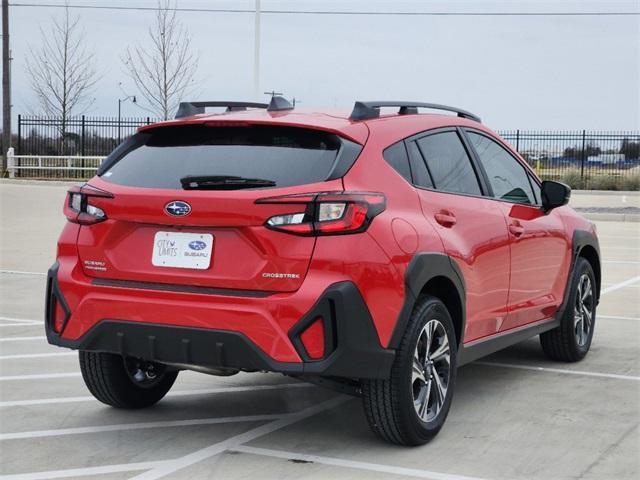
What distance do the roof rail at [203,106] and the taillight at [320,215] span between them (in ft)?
3.86

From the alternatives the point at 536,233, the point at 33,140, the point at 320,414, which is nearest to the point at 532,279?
the point at 536,233

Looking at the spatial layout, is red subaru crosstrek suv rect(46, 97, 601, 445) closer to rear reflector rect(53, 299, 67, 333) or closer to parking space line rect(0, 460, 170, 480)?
rear reflector rect(53, 299, 67, 333)

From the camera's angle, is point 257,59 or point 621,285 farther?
point 257,59

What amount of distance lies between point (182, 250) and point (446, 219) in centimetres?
149

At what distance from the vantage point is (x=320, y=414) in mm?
6184

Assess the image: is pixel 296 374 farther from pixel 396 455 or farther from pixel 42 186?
pixel 42 186

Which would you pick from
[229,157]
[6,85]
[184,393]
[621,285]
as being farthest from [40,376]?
[6,85]

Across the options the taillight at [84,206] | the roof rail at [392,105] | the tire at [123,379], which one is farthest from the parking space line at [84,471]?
the roof rail at [392,105]

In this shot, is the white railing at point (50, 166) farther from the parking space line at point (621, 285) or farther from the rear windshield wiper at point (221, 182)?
the rear windshield wiper at point (221, 182)

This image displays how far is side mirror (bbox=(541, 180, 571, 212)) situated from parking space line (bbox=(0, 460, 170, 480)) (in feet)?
11.0

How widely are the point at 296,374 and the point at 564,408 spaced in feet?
7.11

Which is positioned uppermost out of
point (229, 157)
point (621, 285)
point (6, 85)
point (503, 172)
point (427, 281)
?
point (6, 85)

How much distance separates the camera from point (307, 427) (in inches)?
231

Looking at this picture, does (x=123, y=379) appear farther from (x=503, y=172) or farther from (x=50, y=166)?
(x=50, y=166)
